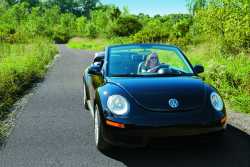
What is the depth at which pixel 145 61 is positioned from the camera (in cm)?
750

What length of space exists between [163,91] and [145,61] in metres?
1.59

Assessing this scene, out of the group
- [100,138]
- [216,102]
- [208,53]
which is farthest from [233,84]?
[208,53]

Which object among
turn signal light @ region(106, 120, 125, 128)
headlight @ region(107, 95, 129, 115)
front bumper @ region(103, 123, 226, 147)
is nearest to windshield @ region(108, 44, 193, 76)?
headlight @ region(107, 95, 129, 115)

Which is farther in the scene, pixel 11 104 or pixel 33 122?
pixel 11 104

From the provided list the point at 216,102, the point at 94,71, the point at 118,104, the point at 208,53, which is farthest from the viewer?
the point at 208,53

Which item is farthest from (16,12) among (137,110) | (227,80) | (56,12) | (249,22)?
(137,110)

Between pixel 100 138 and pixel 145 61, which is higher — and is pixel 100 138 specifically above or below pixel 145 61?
below

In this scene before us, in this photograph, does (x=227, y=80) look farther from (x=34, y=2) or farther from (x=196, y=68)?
(x=34, y=2)

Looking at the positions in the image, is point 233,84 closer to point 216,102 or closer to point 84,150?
point 216,102

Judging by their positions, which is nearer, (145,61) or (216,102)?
(216,102)

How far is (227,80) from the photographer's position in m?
11.8

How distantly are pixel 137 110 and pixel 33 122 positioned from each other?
125 inches

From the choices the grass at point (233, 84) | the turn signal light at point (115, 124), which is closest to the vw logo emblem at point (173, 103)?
the turn signal light at point (115, 124)

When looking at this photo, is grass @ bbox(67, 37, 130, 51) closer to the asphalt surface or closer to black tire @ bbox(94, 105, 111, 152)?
the asphalt surface
